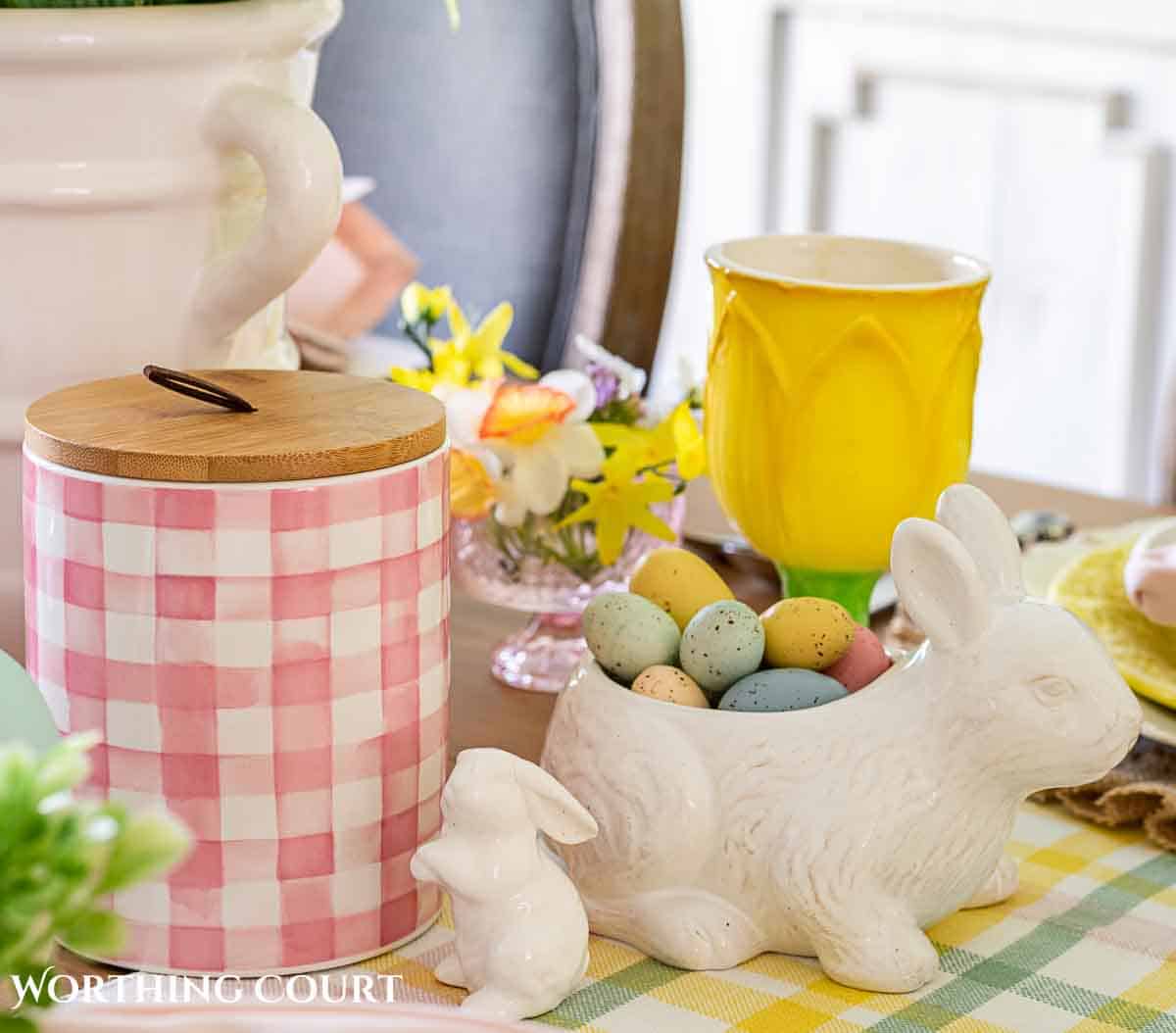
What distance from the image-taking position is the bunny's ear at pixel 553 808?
1.57ft

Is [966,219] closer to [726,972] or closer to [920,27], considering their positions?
[920,27]

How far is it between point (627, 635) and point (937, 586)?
0.32ft

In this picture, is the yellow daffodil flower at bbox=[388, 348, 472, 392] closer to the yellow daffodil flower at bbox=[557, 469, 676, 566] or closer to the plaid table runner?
the yellow daffodil flower at bbox=[557, 469, 676, 566]

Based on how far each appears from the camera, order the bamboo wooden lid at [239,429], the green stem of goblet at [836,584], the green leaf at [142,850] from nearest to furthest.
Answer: the green leaf at [142,850], the bamboo wooden lid at [239,429], the green stem of goblet at [836,584]

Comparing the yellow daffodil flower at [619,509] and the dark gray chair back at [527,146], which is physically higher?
the dark gray chair back at [527,146]

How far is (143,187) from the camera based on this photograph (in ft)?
1.93

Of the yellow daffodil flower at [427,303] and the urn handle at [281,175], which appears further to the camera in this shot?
the yellow daffodil flower at [427,303]

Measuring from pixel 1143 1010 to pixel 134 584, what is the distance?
31 centimetres

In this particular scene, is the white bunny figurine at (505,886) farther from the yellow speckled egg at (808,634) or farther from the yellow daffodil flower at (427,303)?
the yellow daffodil flower at (427,303)

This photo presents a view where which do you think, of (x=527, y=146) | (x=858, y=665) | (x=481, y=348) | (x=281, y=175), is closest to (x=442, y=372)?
(x=481, y=348)

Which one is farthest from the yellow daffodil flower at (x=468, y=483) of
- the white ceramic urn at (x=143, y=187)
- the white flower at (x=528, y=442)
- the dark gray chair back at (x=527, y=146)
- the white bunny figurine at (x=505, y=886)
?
the dark gray chair back at (x=527, y=146)

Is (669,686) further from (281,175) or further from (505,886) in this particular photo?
(281,175)

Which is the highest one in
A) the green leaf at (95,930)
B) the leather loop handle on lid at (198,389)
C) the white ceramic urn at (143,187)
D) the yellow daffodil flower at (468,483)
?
the white ceramic urn at (143,187)

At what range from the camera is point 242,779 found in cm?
47
